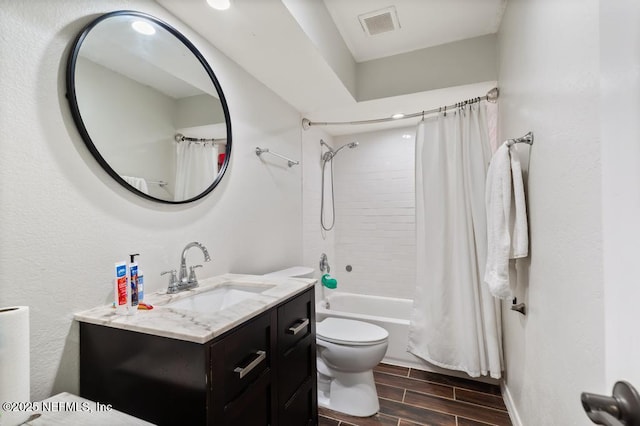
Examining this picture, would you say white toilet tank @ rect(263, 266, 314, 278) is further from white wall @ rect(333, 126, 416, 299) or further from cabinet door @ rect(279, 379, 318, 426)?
white wall @ rect(333, 126, 416, 299)

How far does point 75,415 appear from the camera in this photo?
2.34 ft

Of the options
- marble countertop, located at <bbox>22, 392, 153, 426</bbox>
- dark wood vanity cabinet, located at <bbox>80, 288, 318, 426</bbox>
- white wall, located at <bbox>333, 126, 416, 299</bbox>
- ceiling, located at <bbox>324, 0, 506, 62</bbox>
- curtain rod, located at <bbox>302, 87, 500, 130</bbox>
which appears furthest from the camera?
white wall, located at <bbox>333, 126, 416, 299</bbox>

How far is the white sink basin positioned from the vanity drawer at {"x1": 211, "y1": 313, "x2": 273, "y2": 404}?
22 centimetres

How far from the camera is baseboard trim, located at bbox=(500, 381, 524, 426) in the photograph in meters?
1.56

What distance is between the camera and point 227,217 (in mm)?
1632

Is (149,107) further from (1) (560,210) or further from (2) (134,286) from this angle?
(1) (560,210)

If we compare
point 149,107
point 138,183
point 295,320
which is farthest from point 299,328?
point 149,107

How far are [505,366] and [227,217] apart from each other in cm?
211

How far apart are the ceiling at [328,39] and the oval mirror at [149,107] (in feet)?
0.76

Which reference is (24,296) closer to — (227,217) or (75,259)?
(75,259)

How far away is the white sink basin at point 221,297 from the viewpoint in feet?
4.05

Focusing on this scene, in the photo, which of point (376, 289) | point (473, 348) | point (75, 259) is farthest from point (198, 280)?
point (376, 289)

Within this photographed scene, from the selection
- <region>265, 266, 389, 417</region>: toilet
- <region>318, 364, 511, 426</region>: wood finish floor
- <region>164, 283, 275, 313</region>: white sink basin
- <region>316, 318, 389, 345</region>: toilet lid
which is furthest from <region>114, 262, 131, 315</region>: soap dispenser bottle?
<region>318, 364, 511, 426</region>: wood finish floor

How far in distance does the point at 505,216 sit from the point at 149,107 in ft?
5.73
